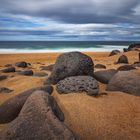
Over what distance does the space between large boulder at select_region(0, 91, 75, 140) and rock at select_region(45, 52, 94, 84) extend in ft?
7.62

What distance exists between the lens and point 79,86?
4.76 m

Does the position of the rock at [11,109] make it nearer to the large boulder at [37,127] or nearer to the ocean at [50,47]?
the large boulder at [37,127]

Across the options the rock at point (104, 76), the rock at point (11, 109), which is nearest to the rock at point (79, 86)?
the rock at point (11, 109)

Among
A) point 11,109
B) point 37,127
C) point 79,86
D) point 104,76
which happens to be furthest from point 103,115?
point 104,76

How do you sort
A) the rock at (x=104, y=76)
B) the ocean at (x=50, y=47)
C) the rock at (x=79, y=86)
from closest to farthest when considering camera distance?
the rock at (x=79, y=86) → the rock at (x=104, y=76) → the ocean at (x=50, y=47)

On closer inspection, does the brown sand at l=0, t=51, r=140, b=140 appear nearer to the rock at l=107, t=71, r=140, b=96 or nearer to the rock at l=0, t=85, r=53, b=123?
the rock at l=107, t=71, r=140, b=96

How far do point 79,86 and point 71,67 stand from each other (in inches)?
34.1

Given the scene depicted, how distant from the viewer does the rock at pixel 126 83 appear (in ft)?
15.8

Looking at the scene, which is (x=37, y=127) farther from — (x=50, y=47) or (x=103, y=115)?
(x=50, y=47)

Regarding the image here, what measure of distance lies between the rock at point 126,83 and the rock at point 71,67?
0.75 meters

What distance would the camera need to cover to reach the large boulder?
114 inches

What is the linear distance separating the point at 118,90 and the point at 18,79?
10.7 feet

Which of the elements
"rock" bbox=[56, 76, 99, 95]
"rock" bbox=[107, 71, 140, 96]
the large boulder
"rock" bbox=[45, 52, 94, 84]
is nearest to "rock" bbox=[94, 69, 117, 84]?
"rock" bbox=[45, 52, 94, 84]

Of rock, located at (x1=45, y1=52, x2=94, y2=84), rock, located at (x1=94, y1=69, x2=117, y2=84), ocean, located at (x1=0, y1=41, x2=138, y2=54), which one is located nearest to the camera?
rock, located at (x1=45, y1=52, x2=94, y2=84)
